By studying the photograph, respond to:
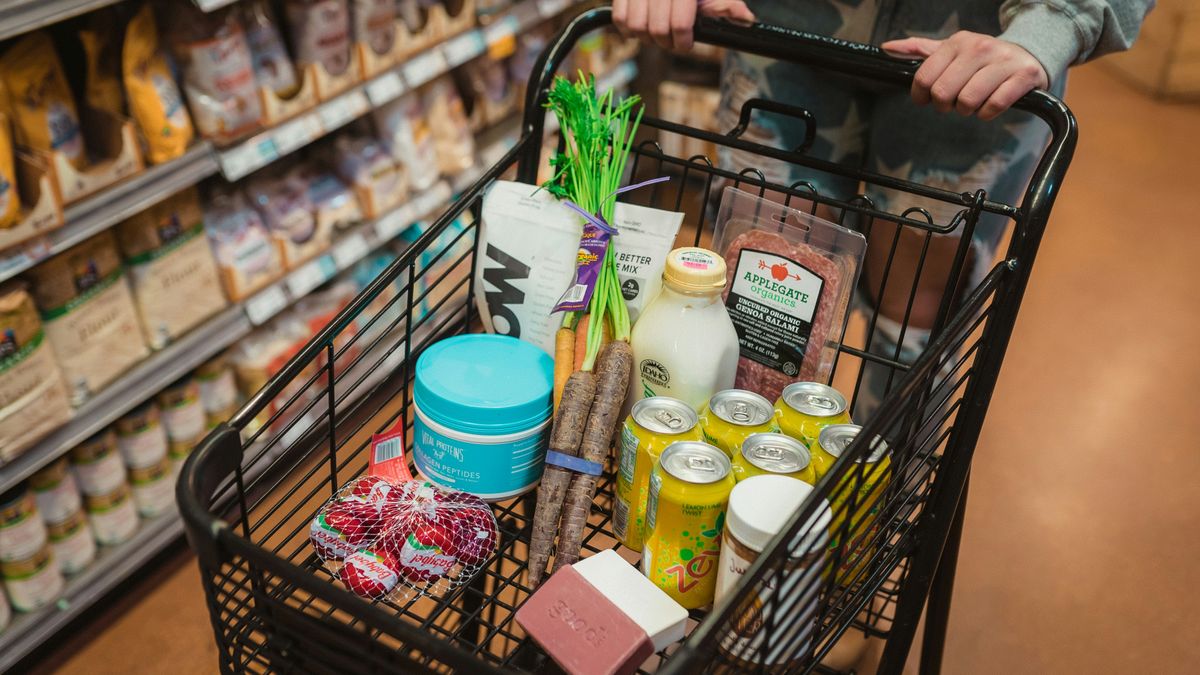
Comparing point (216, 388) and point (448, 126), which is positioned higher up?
point (448, 126)

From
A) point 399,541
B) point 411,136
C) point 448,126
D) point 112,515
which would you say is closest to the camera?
point 399,541

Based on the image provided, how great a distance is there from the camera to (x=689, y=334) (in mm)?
1100

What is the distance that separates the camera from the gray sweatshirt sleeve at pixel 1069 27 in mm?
1146

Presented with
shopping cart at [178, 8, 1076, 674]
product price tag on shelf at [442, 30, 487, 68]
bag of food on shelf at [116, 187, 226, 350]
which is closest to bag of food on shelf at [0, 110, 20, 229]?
bag of food on shelf at [116, 187, 226, 350]

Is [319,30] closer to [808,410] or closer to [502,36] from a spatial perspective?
[502,36]

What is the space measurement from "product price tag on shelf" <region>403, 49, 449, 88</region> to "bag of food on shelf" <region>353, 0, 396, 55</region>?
3.0 inches

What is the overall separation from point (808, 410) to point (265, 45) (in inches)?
57.8

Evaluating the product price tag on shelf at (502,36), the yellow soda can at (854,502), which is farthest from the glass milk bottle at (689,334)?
the product price tag on shelf at (502,36)

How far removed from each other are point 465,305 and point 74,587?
1.17 meters

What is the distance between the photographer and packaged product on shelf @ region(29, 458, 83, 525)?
187cm

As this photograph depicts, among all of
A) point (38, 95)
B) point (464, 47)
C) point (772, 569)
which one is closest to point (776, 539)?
point (772, 569)

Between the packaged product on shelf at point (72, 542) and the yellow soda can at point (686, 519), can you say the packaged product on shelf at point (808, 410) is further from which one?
the packaged product on shelf at point (72, 542)

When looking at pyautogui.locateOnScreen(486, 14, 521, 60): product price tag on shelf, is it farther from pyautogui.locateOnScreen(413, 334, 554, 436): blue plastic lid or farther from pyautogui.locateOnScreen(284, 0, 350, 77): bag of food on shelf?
pyautogui.locateOnScreen(413, 334, 554, 436): blue plastic lid

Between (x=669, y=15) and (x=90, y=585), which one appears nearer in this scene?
(x=669, y=15)
